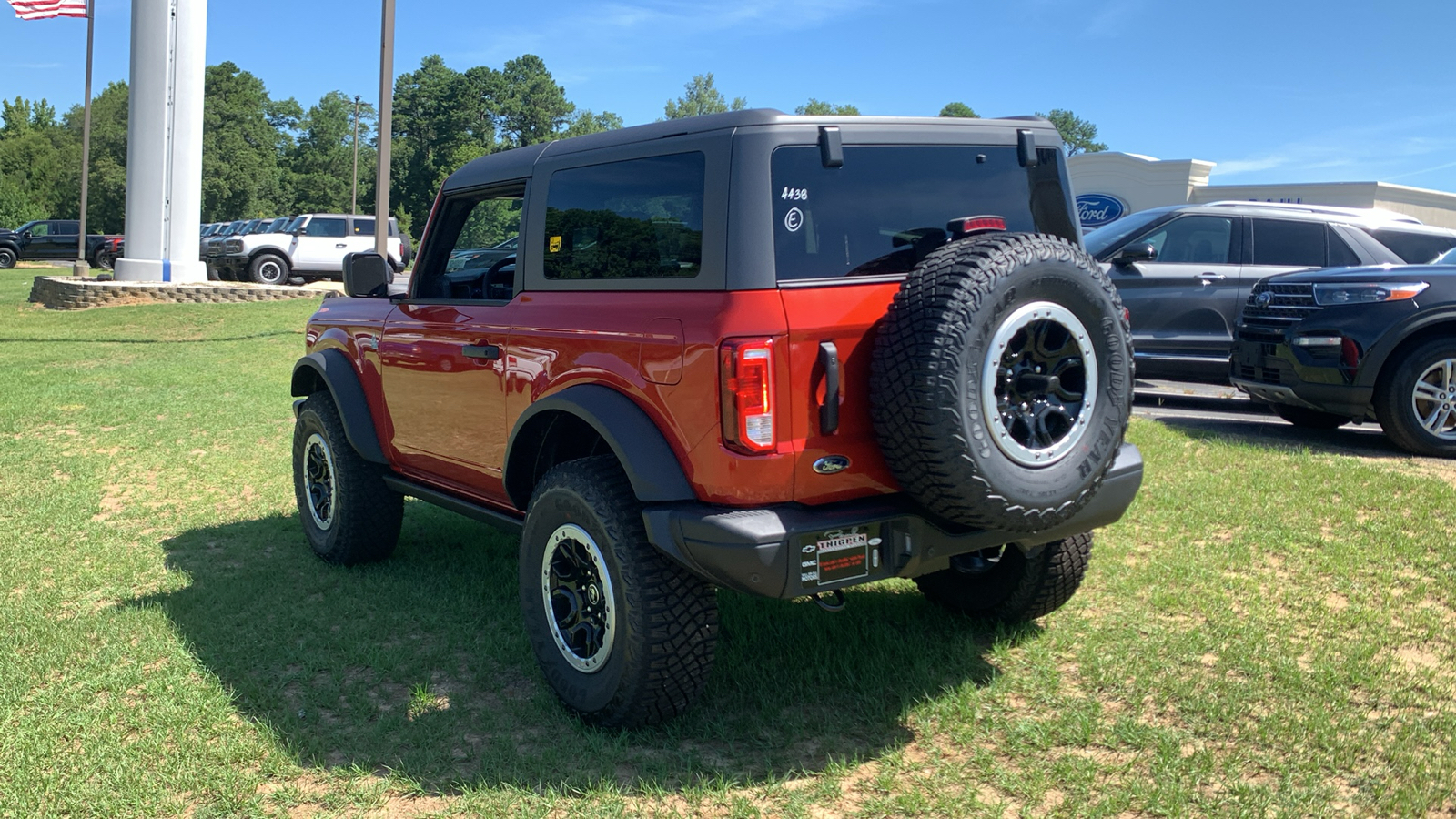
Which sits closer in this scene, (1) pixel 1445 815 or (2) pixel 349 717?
(1) pixel 1445 815

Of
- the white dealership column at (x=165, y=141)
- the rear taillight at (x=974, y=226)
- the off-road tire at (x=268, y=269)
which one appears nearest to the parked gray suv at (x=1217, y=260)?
the rear taillight at (x=974, y=226)

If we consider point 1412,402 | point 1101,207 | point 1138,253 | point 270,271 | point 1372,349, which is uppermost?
point 1101,207

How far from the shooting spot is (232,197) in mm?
81750

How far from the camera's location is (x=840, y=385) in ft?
10.7

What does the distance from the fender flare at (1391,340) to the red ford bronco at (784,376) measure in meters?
4.51

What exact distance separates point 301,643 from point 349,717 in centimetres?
76

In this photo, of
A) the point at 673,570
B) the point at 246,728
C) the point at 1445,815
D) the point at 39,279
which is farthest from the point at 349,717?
the point at 39,279

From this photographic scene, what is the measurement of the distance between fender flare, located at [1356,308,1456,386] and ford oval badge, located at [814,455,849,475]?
19.0 feet

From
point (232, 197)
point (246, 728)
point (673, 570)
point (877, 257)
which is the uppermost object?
point (232, 197)

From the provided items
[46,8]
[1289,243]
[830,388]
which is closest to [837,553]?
[830,388]

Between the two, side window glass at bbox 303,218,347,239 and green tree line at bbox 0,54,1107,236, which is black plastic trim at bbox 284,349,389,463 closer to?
side window glass at bbox 303,218,347,239

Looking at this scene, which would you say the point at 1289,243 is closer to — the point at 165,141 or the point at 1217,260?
the point at 1217,260

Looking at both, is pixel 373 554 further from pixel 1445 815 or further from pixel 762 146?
pixel 1445 815

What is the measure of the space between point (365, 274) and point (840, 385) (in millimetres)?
2893
